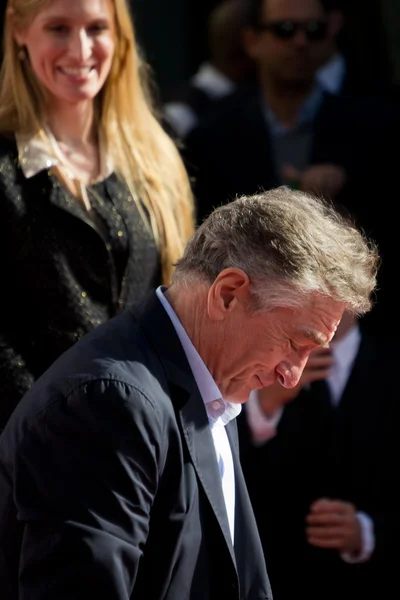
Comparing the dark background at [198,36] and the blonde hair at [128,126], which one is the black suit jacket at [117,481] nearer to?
the blonde hair at [128,126]

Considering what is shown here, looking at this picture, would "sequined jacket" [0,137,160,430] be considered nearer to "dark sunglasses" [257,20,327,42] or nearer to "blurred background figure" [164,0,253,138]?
"dark sunglasses" [257,20,327,42]

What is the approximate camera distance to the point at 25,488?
79.7 inches

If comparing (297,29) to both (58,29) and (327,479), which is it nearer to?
(58,29)

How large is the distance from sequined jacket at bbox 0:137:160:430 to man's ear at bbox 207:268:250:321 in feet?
2.67

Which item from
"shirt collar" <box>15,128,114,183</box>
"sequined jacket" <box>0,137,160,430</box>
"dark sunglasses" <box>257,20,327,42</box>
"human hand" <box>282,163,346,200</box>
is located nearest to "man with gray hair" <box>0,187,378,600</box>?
"sequined jacket" <box>0,137,160,430</box>

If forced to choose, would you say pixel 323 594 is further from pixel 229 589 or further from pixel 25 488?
pixel 25 488

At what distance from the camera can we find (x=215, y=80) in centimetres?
575

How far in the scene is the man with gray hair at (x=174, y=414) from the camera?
6.55 ft

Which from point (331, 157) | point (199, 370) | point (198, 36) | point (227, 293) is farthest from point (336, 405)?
point (198, 36)

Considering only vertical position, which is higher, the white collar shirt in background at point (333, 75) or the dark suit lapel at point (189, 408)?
the dark suit lapel at point (189, 408)

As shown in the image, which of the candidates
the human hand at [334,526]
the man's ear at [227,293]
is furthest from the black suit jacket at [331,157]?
the man's ear at [227,293]

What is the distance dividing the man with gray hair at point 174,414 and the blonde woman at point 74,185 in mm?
655

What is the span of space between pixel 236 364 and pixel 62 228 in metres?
0.84

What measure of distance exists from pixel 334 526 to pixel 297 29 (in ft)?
6.26
